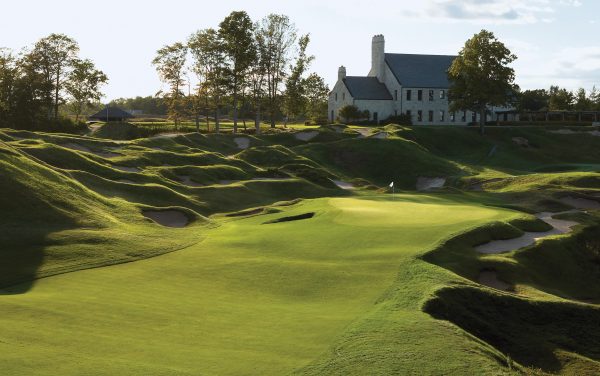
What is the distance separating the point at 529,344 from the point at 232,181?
123 feet

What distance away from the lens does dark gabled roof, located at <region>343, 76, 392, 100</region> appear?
110 metres

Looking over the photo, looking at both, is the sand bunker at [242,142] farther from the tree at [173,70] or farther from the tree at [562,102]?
the tree at [562,102]

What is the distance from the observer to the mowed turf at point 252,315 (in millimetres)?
13586

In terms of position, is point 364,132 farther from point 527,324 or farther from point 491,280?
point 527,324

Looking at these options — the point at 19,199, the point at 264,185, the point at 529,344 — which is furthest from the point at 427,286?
the point at 264,185

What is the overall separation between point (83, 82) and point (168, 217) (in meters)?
79.2

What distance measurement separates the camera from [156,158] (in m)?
56.1

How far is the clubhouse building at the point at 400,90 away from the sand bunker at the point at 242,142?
118 feet

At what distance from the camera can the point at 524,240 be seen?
29484 millimetres

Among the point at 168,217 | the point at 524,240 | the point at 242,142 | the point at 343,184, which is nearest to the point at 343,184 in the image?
the point at 343,184

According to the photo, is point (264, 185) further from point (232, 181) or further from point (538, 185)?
point (538, 185)

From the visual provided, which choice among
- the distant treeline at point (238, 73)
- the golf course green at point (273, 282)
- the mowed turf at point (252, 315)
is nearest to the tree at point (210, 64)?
the distant treeline at point (238, 73)

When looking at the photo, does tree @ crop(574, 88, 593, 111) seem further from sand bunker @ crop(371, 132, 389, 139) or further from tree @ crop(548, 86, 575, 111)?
sand bunker @ crop(371, 132, 389, 139)

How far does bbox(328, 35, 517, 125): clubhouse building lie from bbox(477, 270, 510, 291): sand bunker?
85.8m
